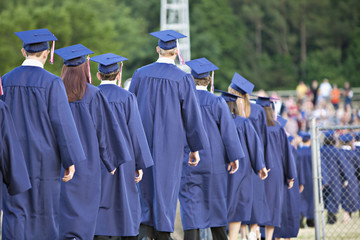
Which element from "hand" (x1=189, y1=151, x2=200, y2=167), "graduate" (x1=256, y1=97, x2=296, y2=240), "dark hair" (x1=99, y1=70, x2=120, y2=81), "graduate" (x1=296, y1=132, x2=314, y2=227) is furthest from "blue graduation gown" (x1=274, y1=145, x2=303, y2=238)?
"dark hair" (x1=99, y1=70, x2=120, y2=81)

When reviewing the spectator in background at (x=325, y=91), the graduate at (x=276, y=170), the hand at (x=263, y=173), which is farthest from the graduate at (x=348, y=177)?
the spectator in background at (x=325, y=91)

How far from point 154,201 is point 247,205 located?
6.40ft

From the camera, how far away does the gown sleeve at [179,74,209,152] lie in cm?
709

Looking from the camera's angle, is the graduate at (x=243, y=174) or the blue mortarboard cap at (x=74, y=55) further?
the graduate at (x=243, y=174)

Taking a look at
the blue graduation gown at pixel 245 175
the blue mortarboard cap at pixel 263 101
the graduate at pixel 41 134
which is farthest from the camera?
the blue mortarboard cap at pixel 263 101

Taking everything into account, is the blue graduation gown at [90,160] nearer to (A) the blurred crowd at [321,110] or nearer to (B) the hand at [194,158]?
(B) the hand at [194,158]

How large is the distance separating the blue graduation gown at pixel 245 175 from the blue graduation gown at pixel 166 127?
1585 mm

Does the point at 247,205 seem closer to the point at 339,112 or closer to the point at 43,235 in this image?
the point at 43,235

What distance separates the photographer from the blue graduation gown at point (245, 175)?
8531 mm

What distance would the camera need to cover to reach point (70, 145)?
577cm

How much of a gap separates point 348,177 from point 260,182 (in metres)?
5.68

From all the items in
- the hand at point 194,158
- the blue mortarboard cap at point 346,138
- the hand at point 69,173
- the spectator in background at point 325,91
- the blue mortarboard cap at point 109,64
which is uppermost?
the blue mortarboard cap at point 109,64

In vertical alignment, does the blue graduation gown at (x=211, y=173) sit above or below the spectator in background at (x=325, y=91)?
above

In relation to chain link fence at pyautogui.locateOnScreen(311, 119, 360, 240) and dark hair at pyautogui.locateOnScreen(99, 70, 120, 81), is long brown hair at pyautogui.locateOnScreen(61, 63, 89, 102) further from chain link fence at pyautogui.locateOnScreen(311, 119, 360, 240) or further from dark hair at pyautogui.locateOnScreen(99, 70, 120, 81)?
chain link fence at pyautogui.locateOnScreen(311, 119, 360, 240)
